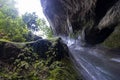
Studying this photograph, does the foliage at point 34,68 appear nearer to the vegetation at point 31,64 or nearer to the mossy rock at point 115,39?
Answer: the vegetation at point 31,64

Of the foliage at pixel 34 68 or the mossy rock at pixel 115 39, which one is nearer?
the foliage at pixel 34 68

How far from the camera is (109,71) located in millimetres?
10570

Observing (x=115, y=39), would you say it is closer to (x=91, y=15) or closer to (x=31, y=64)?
(x=91, y=15)

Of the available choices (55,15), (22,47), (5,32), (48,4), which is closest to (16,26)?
(5,32)

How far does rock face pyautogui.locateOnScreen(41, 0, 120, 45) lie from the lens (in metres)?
15.0

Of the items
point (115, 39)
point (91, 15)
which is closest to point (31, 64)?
point (115, 39)

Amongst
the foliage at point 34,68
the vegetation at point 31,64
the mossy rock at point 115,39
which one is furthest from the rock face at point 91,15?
the foliage at point 34,68

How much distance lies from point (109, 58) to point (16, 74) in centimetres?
845

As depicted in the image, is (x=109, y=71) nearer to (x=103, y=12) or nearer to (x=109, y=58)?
(x=109, y=58)

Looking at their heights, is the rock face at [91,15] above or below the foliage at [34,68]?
above

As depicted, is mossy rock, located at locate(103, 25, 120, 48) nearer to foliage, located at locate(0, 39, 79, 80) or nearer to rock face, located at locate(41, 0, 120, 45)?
rock face, located at locate(41, 0, 120, 45)

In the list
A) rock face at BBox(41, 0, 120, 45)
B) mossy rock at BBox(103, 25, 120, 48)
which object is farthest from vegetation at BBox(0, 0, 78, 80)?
rock face at BBox(41, 0, 120, 45)

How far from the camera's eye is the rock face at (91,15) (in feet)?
49.4

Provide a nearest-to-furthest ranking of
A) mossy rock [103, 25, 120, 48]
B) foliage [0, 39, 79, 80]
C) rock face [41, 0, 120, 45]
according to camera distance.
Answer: foliage [0, 39, 79, 80]
mossy rock [103, 25, 120, 48]
rock face [41, 0, 120, 45]
